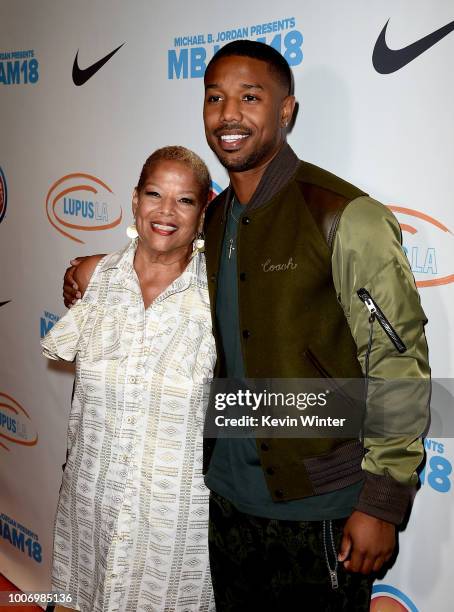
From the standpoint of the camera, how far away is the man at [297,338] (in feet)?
4.88

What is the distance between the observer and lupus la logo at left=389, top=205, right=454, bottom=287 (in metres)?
1.76

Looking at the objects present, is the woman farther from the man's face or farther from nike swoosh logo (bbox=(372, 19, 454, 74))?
nike swoosh logo (bbox=(372, 19, 454, 74))

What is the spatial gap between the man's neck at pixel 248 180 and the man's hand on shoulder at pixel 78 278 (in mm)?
542

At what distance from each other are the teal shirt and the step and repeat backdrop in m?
0.41

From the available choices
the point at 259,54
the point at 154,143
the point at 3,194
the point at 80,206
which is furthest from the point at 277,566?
the point at 3,194

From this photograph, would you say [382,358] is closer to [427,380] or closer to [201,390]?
Result: [427,380]

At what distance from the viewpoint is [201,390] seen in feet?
5.80

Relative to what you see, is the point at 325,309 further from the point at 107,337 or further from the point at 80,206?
the point at 80,206

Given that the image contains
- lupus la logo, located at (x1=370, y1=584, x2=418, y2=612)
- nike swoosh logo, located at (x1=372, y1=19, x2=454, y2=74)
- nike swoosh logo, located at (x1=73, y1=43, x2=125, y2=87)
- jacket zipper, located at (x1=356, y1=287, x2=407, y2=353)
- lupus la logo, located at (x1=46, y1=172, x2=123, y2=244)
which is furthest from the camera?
lupus la logo, located at (x1=46, y1=172, x2=123, y2=244)

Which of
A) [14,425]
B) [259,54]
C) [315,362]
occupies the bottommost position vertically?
[14,425]

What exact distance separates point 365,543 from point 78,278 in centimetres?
110

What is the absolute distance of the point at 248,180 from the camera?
1.72 metres

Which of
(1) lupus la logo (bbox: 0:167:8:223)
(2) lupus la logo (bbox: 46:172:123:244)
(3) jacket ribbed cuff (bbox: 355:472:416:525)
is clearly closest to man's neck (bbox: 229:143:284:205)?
(3) jacket ribbed cuff (bbox: 355:472:416:525)

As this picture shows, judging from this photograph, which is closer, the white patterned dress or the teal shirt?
the teal shirt
